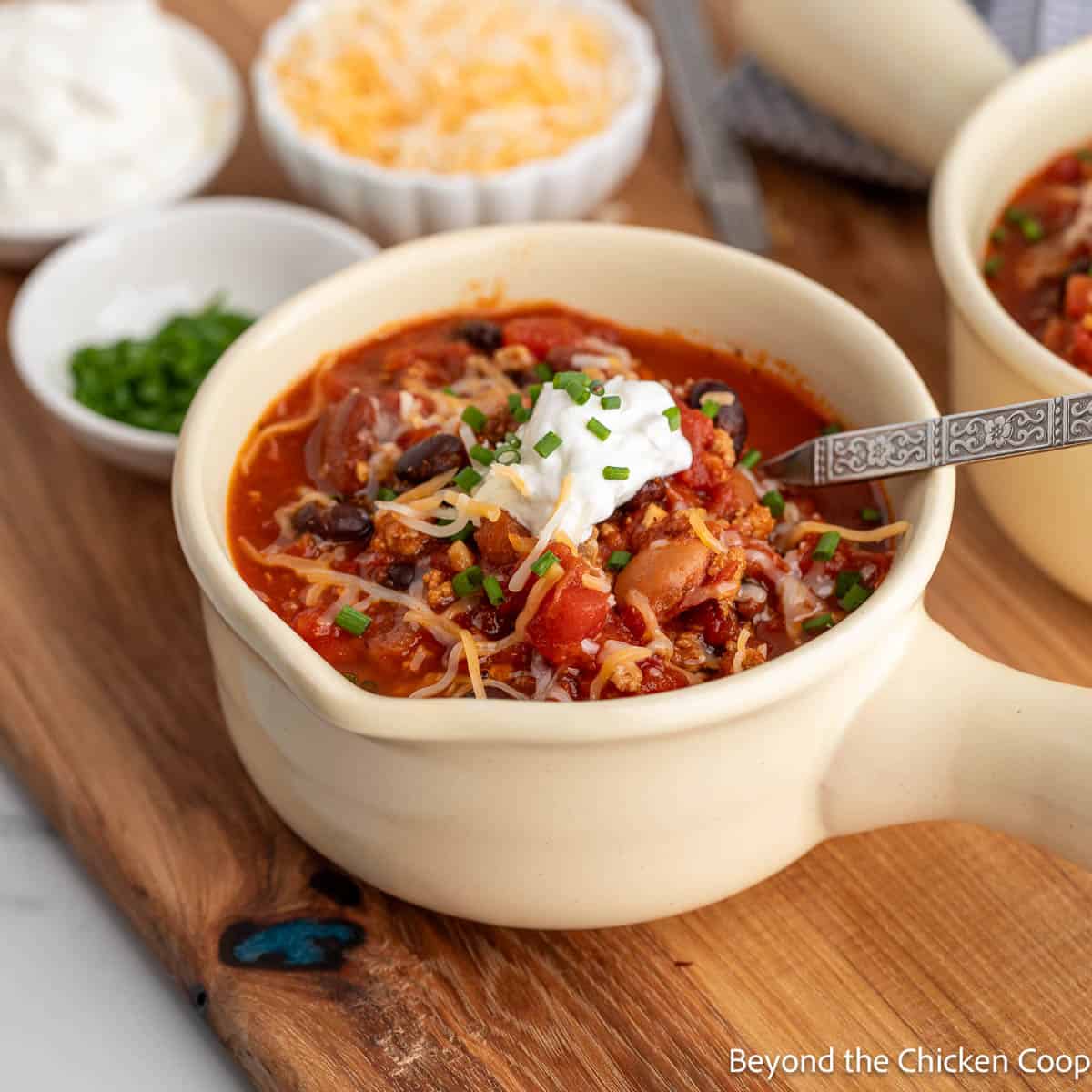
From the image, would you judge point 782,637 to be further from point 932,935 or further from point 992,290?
point 992,290

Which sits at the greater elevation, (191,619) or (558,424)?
(558,424)

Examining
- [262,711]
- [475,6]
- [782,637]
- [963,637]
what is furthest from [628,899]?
[475,6]

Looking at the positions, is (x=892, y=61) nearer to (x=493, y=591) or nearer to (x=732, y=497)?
(x=732, y=497)

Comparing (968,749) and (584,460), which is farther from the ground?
(584,460)

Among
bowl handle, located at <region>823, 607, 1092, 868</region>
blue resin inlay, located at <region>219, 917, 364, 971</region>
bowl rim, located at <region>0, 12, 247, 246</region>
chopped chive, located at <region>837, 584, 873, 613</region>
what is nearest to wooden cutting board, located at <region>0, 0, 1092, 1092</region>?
blue resin inlay, located at <region>219, 917, 364, 971</region>

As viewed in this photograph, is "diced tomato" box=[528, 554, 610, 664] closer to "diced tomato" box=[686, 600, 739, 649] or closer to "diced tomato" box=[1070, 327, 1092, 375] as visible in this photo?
"diced tomato" box=[686, 600, 739, 649]

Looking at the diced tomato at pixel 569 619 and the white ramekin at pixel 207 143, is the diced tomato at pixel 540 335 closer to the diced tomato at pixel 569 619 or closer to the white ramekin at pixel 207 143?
the diced tomato at pixel 569 619

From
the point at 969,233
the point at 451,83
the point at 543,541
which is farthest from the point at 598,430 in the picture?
the point at 451,83
